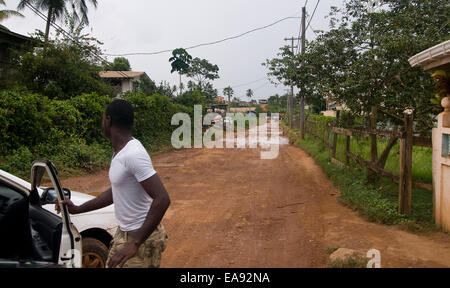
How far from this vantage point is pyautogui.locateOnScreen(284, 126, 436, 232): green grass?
6.35 metres

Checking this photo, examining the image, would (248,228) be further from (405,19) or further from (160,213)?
(405,19)

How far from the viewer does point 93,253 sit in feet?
12.3

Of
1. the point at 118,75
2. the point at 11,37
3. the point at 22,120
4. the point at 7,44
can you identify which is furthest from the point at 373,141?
the point at 118,75

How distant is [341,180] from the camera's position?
9898mm

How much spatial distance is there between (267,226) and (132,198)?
172 inches

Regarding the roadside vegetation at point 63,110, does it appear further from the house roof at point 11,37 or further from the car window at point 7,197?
the car window at point 7,197

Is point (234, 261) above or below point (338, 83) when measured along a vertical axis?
below

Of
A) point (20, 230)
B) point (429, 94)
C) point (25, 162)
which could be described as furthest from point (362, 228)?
point (25, 162)

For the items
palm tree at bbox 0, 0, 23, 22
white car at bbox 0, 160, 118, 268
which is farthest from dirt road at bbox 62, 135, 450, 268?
palm tree at bbox 0, 0, 23, 22

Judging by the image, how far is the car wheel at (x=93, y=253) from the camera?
12.1 feet

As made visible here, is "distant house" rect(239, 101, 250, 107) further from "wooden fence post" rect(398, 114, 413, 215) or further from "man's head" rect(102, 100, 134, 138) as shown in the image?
"man's head" rect(102, 100, 134, 138)

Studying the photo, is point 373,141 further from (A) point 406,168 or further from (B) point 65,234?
(B) point 65,234

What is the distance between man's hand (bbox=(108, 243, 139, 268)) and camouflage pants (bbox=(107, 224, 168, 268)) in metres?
0.07
